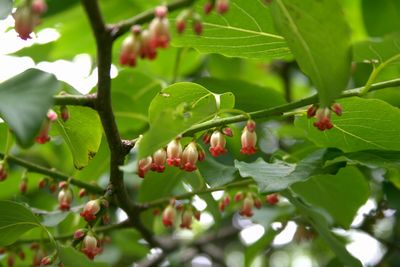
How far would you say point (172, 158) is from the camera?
1646mm

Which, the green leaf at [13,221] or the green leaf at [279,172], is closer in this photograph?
the green leaf at [279,172]

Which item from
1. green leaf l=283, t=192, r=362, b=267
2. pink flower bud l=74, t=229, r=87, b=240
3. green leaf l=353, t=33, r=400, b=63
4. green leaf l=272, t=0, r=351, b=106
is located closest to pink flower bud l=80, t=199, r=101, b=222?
pink flower bud l=74, t=229, r=87, b=240

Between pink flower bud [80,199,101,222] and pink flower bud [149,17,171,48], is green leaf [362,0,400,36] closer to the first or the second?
pink flower bud [80,199,101,222]

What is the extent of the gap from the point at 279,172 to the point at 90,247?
548 mm

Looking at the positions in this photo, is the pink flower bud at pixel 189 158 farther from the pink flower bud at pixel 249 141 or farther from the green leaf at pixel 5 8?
the green leaf at pixel 5 8

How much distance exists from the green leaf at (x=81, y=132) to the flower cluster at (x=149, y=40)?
380mm

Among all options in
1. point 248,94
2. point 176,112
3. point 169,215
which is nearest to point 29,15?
point 176,112

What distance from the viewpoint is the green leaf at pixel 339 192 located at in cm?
207

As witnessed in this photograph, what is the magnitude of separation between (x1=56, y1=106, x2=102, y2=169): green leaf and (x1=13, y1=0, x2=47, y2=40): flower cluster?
1.17ft

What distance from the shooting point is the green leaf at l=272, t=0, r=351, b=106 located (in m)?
1.33

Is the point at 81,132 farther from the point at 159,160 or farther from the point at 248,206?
the point at 248,206

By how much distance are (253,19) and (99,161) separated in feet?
2.75

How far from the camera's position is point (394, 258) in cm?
288

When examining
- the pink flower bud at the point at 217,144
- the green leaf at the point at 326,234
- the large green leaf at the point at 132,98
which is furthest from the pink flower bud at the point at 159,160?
the large green leaf at the point at 132,98
